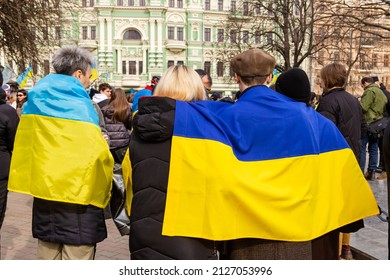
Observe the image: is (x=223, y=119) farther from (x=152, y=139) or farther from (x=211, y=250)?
(x=211, y=250)

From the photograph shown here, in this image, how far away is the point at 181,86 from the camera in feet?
8.59

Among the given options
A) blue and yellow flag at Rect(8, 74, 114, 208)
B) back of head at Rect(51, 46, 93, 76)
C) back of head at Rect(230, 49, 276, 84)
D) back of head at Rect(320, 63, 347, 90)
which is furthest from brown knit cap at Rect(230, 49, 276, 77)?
back of head at Rect(320, 63, 347, 90)

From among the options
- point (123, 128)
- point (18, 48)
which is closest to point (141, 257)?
point (123, 128)

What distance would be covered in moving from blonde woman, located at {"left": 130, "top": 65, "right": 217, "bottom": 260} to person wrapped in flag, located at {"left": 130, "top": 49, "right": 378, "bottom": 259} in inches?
1.2

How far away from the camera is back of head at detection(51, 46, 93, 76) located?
318 cm

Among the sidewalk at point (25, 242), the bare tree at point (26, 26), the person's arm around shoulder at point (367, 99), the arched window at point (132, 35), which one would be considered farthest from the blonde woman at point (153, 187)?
the arched window at point (132, 35)

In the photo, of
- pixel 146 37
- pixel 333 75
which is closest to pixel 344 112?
pixel 333 75

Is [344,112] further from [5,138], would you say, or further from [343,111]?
[5,138]

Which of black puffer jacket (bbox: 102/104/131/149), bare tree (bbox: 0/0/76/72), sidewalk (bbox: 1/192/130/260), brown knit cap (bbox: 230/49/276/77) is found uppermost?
bare tree (bbox: 0/0/76/72)

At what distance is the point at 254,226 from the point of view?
2.50m

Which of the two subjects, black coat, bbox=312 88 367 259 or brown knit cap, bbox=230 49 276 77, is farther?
black coat, bbox=312 88 367 259

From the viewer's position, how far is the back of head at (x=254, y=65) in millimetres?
2689

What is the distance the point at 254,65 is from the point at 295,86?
0.83 feet

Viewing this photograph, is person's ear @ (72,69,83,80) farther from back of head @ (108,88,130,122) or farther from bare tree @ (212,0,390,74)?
bare tree @ (212,0,390,74)
